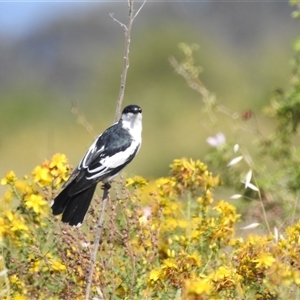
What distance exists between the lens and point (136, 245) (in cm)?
402

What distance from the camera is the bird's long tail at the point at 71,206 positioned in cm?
392

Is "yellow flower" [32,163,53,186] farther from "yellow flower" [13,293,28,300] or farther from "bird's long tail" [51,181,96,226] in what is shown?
"yellow flower" [13,293,28,300]

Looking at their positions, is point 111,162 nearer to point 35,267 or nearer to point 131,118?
point 131,118

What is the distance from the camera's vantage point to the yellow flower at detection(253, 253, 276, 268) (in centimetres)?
280

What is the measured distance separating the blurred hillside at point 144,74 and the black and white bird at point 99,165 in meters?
1.00

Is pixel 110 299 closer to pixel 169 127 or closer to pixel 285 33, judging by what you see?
pixel 169 127

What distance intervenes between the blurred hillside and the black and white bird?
3.29 ft

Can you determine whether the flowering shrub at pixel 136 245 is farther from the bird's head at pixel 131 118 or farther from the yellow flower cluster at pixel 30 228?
the bird's head at pixel 131 118

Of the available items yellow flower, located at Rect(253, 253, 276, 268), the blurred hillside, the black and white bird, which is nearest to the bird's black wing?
the black and white bird

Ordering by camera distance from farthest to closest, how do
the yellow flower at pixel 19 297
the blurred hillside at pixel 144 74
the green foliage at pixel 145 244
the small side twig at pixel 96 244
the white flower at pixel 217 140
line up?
1. the blurred hillside at pixel 144 74
2. the white flower at pixel 217 140
3. the yellow flower at pixel 19 297
4. the small side twig at pixel 96 244
5. the green foliage at pixel 145 244

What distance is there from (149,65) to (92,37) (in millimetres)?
11791

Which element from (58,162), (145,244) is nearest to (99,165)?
(58,162)

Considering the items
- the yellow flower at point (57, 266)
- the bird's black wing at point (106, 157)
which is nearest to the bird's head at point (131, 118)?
the bird's black wing at point (106, 157)

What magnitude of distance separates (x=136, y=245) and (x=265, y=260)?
1.29 metres
